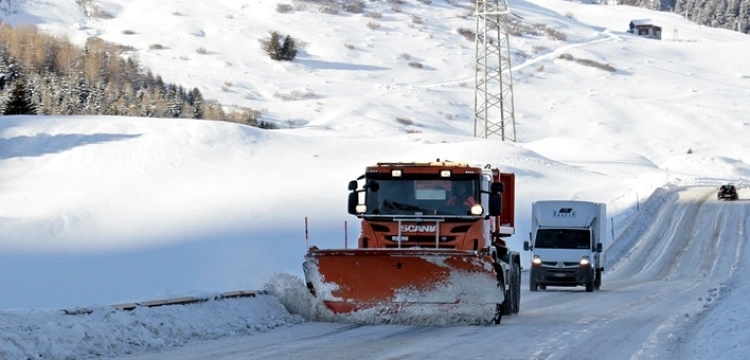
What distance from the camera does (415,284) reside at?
18203 millimetres

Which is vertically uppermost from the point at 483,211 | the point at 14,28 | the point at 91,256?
the point at 14,28

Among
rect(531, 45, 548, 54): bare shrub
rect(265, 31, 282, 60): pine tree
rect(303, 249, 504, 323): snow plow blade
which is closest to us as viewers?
rect(303, 249, 504, 323): snow plow blade

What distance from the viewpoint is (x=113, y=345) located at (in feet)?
46.7

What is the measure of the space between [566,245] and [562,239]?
0.22m

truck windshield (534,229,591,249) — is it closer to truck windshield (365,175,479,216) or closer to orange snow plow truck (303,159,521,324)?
orange snow plow truck (303,159,521,324)

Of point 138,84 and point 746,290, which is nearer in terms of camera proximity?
point 746,290

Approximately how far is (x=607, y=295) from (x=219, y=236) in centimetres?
1979

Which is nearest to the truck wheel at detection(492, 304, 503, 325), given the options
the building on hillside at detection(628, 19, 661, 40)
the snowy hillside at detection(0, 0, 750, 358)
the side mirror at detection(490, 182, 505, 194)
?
the side mirror at detection(490, 182, 505, 194)

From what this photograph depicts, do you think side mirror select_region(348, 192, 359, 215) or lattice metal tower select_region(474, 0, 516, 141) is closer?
side mirror select_region(348, 192, 359, 215)

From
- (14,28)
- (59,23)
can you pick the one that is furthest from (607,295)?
(59,23)

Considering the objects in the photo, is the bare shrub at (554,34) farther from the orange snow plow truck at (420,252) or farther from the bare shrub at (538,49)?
the orange snow plow truck at (420,252)

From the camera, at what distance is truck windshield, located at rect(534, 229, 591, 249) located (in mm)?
34188

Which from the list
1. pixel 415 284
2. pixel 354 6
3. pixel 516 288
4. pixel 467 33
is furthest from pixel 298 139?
pixel 354 6

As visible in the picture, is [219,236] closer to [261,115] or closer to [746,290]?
[746,290]
